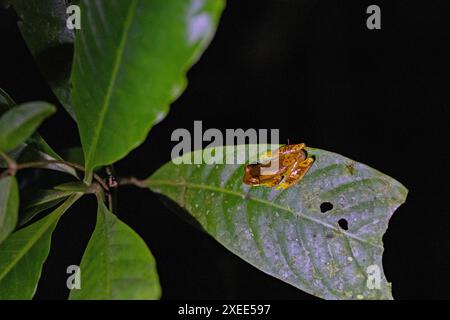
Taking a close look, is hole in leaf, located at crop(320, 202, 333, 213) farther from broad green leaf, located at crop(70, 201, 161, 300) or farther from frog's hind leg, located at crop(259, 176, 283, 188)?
broad green leaf, located at crop(70, 201, 161, 300)

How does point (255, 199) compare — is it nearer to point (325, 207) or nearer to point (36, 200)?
point (325, 207)

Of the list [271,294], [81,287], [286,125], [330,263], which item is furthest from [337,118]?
[81,287]

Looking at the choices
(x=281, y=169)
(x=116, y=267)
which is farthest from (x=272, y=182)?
(x=116, y=267)

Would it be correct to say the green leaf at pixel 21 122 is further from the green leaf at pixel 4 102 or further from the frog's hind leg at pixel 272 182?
the frog's hind leg at pixel 272 182

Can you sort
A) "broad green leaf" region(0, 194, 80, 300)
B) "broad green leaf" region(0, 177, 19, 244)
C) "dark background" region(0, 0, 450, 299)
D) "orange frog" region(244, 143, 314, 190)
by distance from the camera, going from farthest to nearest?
"dark background" region(0, 0, 450, 299) < "orange frog" region(244, 143, 314, 190) < "broad green leaf" region(0, 194, 80, 300) < "broad green leaf" region(0, 177, 19, 244)

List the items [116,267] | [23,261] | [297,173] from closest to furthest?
[116,267] < [23,261] < [297,173]

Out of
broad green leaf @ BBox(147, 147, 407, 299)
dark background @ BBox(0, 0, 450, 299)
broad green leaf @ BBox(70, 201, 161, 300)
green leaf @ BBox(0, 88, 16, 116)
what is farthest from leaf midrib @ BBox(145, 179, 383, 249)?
dark background @ BBox(0, 0, 450, 299)

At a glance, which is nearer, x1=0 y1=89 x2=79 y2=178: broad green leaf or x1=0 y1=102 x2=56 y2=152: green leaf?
x1=0 y1=102 x2=56 y2=152: green leaf

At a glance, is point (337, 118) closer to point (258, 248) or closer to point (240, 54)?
point (240, 54)
